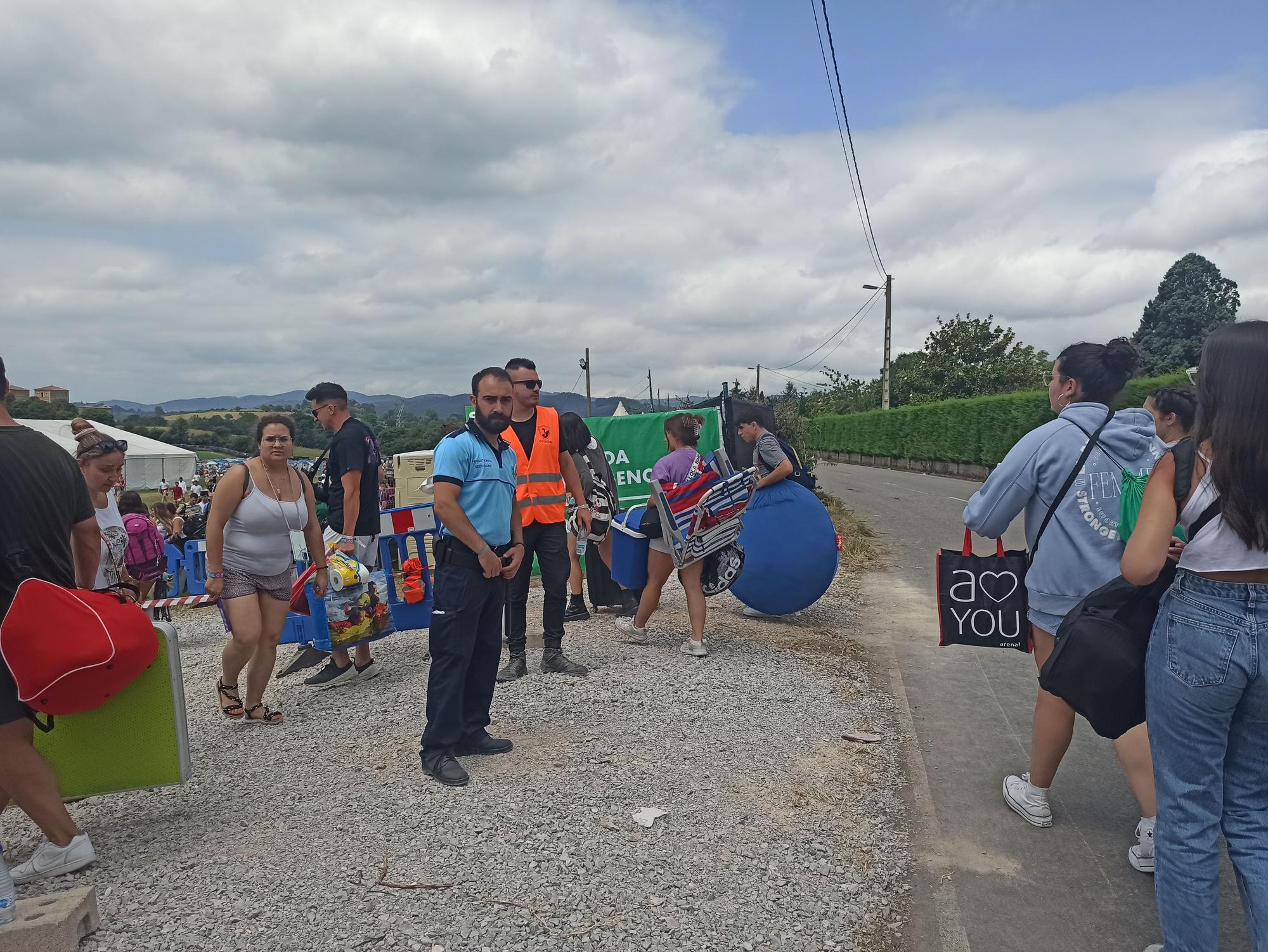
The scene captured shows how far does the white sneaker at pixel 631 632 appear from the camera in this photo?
22.3ft

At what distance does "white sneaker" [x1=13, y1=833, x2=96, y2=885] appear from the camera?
3.28m

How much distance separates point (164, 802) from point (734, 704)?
9.90 feet

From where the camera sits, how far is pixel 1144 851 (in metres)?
3.33

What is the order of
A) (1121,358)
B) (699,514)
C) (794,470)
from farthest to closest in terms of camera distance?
(794,470) < (699,514) < (1121,358)

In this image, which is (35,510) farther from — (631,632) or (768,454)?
(768,454)

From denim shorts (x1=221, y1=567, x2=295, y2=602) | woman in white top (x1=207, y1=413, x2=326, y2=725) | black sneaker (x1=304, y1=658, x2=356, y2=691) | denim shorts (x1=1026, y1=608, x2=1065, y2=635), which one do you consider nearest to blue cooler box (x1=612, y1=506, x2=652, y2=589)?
black sneaker (x1=304, y1=658, x2=356, y2=691)

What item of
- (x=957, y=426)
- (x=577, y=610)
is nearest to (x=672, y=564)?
(x=577, y=610)

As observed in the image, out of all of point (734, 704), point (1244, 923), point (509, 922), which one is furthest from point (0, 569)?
point (1244, 923)

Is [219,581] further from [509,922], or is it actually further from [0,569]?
[509,922]

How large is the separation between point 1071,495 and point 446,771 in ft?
9.84

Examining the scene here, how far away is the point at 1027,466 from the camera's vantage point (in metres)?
3.63

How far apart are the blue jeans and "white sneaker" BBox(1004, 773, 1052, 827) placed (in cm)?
125

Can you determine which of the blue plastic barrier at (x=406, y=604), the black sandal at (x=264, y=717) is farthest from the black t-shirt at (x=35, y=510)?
the blue plastic barrier at (x=406, y=604)

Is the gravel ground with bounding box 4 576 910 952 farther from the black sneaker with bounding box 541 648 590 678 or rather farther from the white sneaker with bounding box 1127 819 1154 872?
the white sneaker with bounding box 1127 819 1154 872
